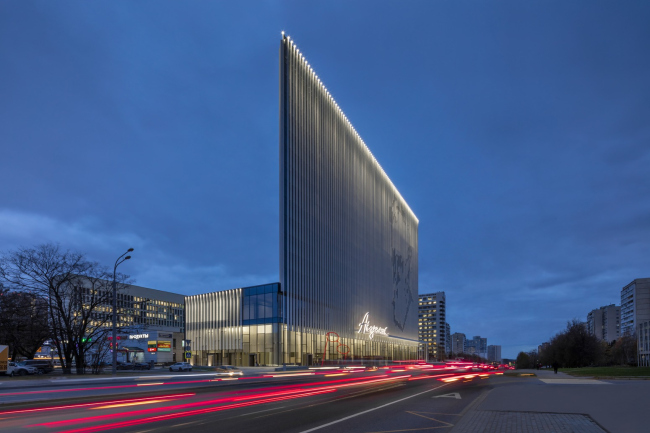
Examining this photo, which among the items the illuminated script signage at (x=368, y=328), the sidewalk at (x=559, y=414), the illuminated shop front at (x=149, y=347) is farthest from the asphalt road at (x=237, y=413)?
the illuminated script signage at (x=368, y=328)

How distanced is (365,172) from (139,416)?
94584 mm

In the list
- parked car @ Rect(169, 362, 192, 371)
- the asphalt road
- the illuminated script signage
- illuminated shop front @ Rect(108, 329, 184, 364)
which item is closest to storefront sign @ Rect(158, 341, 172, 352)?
illuminated shop front @ Rect(108, 329, 184, 364)

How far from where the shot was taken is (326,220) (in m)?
84.6

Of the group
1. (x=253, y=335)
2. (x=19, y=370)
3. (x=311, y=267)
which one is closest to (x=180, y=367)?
(x=253, y=335)

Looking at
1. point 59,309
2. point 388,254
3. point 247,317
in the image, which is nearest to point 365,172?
point 388,254

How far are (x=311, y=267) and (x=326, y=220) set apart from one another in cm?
978

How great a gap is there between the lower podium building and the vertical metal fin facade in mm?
175

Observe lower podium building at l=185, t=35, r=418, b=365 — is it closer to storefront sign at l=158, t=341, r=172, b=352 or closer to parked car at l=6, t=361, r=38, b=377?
storefront sign at l=158, t=341, r=172, b=352

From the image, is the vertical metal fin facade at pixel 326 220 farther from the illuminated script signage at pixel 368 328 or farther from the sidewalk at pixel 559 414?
the sidewalk at pixel 559 414

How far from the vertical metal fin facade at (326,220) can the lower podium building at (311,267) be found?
0.58ft

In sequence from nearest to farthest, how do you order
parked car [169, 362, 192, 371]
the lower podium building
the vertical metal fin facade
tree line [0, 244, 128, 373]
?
tree line [0, 244, 128, 373] < parked car [169, 362, 192, 371] < the lower podium building < the vertical metal fin facade

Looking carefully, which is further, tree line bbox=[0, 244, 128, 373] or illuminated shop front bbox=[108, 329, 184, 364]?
illuminated shop front bbox=[108, 329, 184, 364]

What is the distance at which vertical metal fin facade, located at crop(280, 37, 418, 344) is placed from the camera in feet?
241

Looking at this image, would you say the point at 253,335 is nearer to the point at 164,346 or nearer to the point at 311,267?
the point at 311,267
